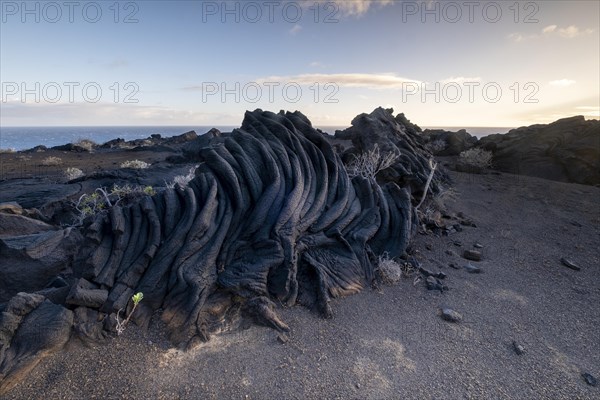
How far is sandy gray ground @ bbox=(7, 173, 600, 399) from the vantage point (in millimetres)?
5141

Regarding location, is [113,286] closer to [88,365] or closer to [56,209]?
[88,365]

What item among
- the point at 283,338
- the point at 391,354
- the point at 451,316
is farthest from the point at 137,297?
the point at 451,316

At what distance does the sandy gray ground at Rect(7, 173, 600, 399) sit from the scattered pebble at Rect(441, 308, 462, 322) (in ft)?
0.41

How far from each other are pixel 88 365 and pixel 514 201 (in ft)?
60.8

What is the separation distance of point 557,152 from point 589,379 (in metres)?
22.4

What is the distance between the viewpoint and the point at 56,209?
1216 cm

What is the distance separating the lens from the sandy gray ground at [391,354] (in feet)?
16.9

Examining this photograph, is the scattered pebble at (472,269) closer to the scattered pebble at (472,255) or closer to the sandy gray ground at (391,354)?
the sandy gray ground at (391,354)

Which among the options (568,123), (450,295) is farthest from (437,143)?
(450,295)

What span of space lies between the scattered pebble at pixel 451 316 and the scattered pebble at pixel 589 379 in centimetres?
208

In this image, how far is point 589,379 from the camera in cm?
579

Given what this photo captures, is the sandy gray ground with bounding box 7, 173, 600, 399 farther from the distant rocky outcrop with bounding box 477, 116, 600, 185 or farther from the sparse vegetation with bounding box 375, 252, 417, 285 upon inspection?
the distant rocky outcrop with bounding box 477, 116, 600, 185

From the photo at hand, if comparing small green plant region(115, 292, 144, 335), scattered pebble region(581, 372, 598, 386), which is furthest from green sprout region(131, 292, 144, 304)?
scattered pebble region(581, 372, 598, 386)

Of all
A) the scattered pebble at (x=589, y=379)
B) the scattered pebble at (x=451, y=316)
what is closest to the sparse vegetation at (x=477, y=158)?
the scattered pebble at (x=451, y=316)
